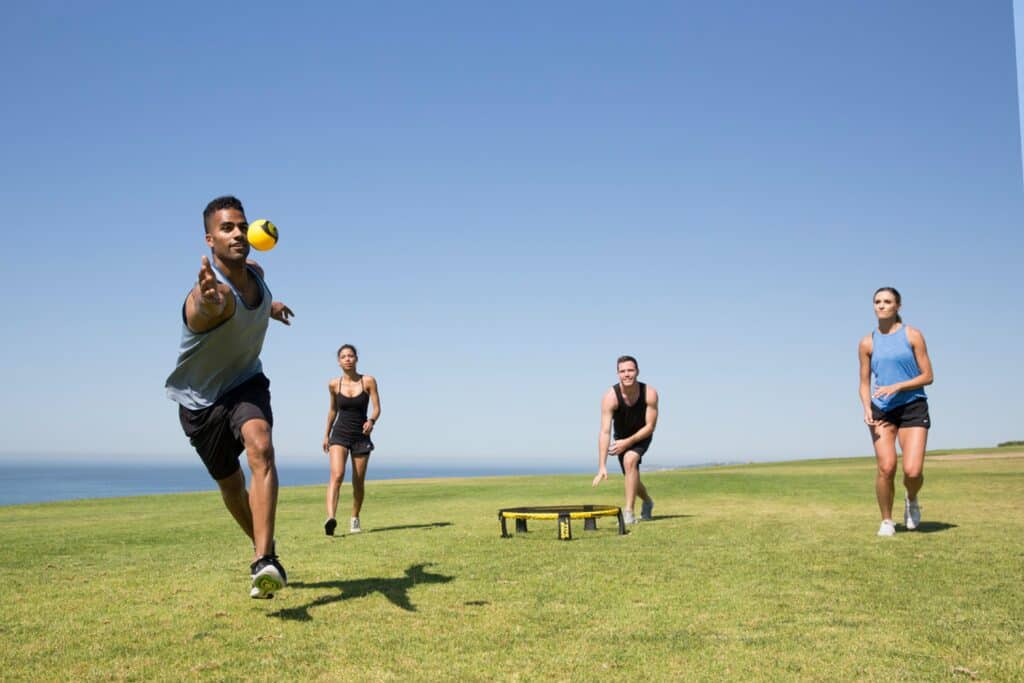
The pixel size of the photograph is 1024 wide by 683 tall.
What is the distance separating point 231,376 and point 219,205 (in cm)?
133

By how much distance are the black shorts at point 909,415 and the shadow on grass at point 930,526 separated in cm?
125

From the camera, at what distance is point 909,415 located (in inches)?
403

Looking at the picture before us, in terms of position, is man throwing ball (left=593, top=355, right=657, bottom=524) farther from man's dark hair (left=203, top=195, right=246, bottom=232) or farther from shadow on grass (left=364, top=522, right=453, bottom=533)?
man's dark hair (left=203, top=195, right=246, bottom=232)

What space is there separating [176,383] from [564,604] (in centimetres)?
339

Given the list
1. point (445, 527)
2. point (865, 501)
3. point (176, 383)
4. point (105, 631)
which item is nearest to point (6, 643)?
point (105, 631)

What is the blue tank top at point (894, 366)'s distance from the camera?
10.1m

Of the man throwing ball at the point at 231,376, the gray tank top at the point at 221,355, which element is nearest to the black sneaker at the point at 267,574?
the man throwing ball at the point at 231,376

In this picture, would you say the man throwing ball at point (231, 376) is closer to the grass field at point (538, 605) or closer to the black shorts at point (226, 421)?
the black shorts at point (226, 421)

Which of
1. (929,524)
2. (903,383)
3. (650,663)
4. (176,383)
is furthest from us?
(929,524)

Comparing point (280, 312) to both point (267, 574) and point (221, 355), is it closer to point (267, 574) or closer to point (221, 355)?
point (221, 355)

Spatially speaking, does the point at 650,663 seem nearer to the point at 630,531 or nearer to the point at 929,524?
the point at 630,531

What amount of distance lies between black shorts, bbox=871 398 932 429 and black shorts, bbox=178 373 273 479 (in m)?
7.63

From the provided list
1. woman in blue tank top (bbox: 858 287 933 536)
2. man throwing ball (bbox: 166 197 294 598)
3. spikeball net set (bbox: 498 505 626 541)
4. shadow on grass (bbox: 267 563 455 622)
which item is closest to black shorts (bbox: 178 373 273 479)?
man throwing ball (bbox: 166 197 294 598)

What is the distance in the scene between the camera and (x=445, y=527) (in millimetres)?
11656
